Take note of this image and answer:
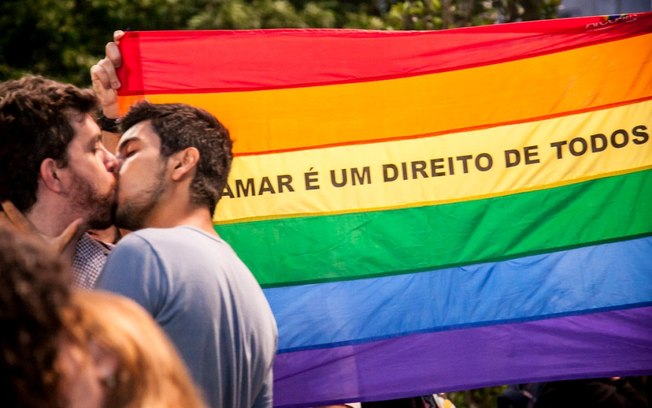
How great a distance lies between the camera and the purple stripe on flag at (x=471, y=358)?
3918mm

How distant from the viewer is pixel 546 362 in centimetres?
392

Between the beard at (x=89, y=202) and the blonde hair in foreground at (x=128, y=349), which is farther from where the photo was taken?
the beard at (x=89, y=202)

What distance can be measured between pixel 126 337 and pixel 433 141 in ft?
8.68

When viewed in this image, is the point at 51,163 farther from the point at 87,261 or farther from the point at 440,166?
the point at 440,166

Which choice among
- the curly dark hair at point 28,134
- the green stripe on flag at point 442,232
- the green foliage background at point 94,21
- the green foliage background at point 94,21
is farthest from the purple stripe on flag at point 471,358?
the green foliage background at point 94,21

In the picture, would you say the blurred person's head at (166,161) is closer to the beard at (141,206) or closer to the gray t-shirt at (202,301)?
the beard at (141,206)

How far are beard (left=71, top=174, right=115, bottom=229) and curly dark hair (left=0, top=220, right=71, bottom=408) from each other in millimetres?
1884

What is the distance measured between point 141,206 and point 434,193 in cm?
117

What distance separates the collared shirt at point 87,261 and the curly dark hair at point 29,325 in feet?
6.23

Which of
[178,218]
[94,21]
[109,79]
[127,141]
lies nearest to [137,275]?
[178,218]

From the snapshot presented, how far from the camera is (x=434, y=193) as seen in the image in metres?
4.05

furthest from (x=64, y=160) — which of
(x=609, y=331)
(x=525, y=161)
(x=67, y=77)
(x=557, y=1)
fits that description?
(x=67, y=77)

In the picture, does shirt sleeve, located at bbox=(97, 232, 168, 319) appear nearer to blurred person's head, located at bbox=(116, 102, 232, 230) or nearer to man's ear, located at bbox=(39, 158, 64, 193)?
blurred person's head, located at bbox=(116, 102, 232, 230)

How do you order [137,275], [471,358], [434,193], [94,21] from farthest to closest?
[94,21] < [434,193] < [471,358] < [137,275]
